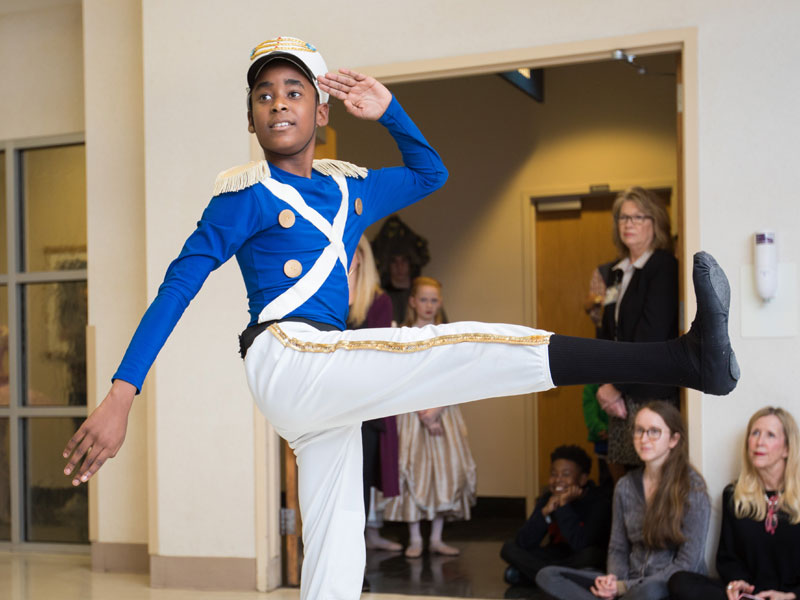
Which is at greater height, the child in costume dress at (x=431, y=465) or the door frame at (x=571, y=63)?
the door frame at (x=571, y=63)

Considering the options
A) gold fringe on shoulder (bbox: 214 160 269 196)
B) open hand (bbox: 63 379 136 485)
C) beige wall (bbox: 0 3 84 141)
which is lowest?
open hand (bbox: 63 379 136 485)

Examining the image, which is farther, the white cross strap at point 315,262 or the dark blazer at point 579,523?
the dark blazer at point 579,523

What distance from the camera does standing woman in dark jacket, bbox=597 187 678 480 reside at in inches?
152

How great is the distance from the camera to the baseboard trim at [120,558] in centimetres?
472

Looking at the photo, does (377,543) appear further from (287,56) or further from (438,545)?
(287,56)

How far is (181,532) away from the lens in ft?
14.4

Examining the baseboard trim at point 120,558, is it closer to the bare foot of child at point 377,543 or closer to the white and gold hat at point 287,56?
the bare foot of child at point 377,543

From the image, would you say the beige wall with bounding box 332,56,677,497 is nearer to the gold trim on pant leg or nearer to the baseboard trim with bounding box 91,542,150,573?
the baseboard trim with bounding box 91,542,150,573

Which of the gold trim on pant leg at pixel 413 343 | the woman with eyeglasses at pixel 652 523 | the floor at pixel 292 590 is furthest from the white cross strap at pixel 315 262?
the floor at pixel 292 590

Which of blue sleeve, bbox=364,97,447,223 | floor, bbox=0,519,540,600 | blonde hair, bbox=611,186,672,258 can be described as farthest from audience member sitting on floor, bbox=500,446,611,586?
blue sleeve, bbox=364,97,447,223

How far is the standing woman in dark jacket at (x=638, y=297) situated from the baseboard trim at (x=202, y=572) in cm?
171

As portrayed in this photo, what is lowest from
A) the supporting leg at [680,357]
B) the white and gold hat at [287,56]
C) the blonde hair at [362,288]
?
the supporting leg at [680,357]

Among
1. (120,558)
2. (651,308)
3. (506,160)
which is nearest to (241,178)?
(651,308)

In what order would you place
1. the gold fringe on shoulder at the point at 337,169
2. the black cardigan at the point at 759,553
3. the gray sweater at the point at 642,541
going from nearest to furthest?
1. the gold fringe on shoulder at the point at 337,169
2. the black cardigan at the point at 759,553
3. the gray sweater at the point at 642,541
